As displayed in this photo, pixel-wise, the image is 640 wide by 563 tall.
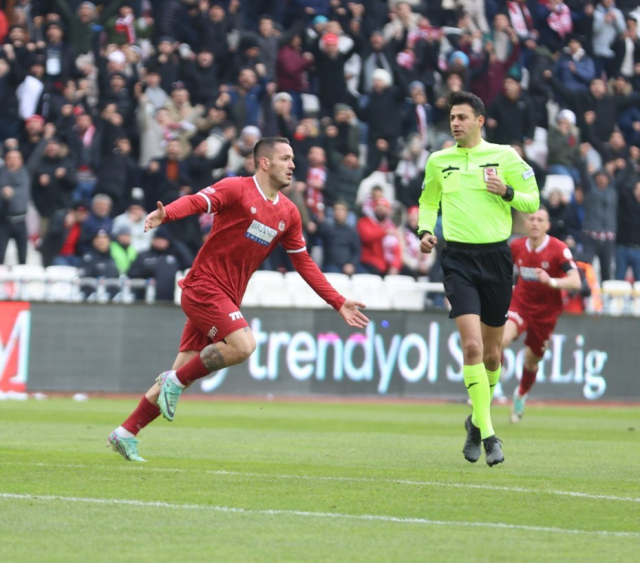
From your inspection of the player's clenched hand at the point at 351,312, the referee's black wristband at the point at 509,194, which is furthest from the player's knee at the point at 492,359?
the player's clenched hand at the point at 351,312

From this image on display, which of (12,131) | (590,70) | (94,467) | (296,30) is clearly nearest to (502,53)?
(590,70)

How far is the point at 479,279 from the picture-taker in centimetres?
A: 1078

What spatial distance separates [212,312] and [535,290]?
794 centimetres

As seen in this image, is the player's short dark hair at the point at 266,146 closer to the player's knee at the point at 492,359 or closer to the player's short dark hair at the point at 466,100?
the player's short dark hair at the point at 466,100

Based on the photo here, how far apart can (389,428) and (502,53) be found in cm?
1185

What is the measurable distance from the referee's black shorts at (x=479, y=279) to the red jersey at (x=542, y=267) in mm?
5878

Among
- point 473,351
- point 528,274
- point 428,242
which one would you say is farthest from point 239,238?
point 528,274

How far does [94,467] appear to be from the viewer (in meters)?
9.84

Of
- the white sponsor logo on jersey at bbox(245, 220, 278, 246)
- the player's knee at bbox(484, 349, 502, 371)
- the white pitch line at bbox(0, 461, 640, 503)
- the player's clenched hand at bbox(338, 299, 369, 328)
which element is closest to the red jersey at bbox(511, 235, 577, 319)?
the player's knee at bbox(484, 349, 502, 371)

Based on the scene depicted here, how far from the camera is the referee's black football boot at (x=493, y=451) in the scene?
10.1 meters

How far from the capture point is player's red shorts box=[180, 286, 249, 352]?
1018 centimetres

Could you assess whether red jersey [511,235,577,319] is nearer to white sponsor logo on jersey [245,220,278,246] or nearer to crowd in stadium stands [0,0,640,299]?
crowd in stadium stands [0,0,640,299]

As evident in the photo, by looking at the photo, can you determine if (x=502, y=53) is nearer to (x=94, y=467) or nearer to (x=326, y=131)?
(x=326, y=131)

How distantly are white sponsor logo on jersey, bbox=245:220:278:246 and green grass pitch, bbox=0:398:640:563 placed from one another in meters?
1.66
